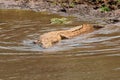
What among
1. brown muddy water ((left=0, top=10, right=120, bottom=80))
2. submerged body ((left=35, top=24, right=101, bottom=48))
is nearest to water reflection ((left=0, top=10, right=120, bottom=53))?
brown muddy water ((left=0, top=10, right=120, bottom=80))

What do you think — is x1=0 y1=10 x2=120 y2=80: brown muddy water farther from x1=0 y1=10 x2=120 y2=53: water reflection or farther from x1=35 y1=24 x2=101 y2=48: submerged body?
x1=35 y1=24 x2=101 y2=48: submerged body

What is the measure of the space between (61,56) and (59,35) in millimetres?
1855

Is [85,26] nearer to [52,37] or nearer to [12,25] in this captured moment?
[52,37]

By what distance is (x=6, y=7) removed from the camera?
15.8 meters

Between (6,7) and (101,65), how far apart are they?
9.63 meters

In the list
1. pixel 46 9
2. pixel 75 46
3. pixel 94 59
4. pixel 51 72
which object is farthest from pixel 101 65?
pixel 46 9

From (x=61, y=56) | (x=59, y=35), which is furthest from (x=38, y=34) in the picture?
(x=61, y=56)

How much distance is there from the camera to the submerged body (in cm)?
851

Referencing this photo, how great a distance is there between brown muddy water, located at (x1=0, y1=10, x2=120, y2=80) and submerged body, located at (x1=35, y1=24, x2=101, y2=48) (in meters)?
0.16

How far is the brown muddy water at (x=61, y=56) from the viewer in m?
6.32

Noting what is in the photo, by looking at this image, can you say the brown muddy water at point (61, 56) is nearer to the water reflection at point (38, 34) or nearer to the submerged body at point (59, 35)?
the water reflection at point (38, 34)

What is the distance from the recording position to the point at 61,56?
759 cm

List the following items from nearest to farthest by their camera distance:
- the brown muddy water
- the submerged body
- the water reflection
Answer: the brown muddy water, the water reflection, the submerged body

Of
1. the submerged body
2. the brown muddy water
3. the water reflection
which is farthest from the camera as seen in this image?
the submerged body
